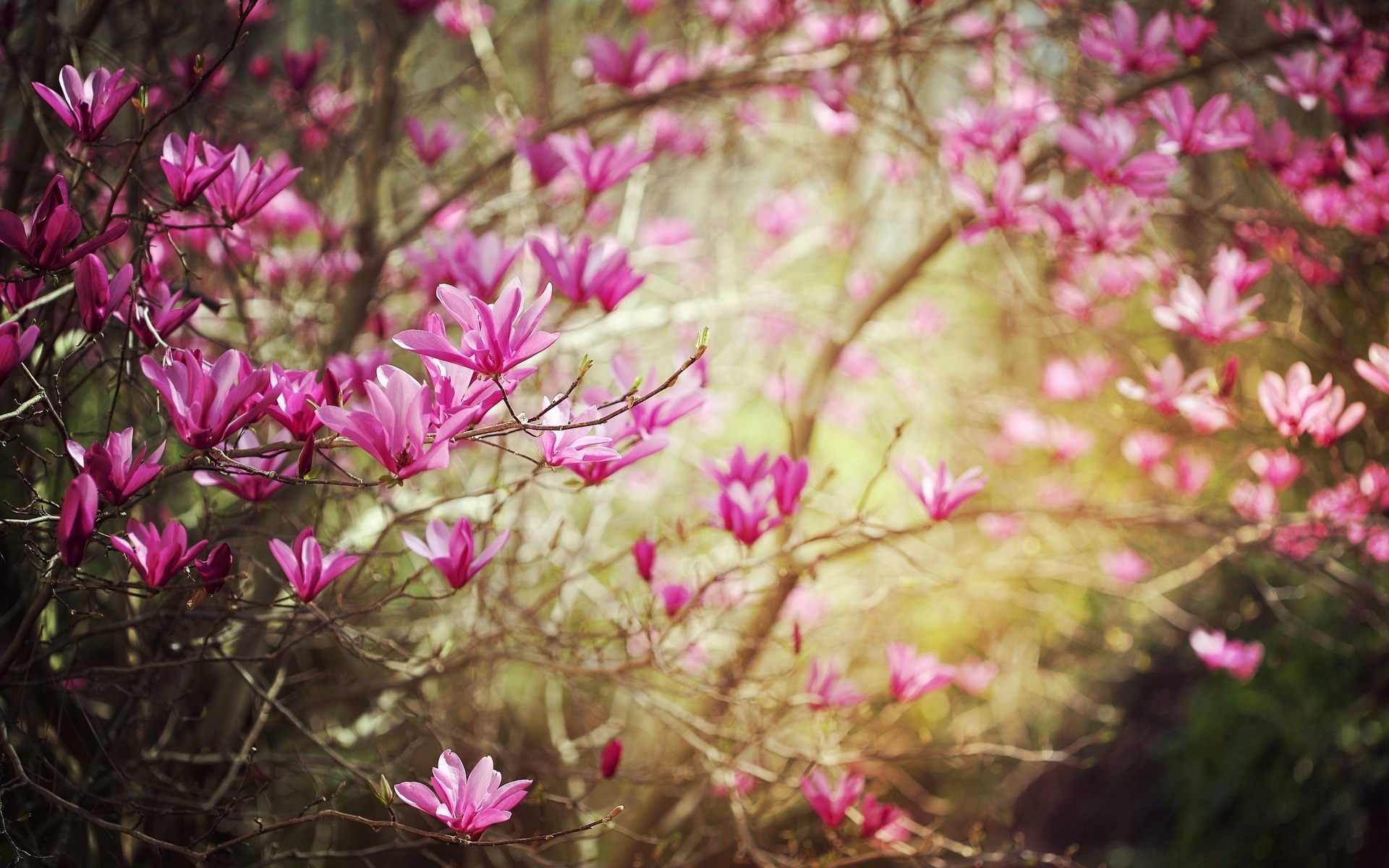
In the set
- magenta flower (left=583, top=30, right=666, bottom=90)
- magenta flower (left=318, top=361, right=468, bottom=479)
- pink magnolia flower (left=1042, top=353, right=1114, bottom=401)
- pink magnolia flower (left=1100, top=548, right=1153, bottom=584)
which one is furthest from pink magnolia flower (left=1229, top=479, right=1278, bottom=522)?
magenta flower (left=318, top=361, right=468, bottom=479)

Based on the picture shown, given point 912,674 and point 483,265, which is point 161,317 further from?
point 912,674

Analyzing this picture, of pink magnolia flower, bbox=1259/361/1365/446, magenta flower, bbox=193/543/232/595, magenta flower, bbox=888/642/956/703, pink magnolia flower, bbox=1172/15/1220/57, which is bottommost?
magenta flower, bbox=888/642/956/703

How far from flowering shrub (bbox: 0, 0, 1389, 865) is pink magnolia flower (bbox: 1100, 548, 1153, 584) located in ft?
0.22

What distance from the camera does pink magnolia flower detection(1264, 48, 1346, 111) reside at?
1561 millimetres

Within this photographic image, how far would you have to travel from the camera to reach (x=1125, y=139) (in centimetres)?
142

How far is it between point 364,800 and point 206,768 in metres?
0.91

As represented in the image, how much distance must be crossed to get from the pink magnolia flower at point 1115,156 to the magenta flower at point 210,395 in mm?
1365

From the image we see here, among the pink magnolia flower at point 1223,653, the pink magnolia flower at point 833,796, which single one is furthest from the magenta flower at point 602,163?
the pink magnolia flower at point 1223,653

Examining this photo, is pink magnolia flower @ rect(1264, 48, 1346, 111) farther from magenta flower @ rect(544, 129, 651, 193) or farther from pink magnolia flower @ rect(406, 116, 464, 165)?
→ pink magnolia flower @ rect(406, 116, 464, 165)

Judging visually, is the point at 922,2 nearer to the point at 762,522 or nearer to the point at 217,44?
the point at 762,522

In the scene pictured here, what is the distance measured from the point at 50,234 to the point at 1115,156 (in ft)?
5.40

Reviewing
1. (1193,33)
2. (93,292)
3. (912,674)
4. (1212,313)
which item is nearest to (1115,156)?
(1212,313)

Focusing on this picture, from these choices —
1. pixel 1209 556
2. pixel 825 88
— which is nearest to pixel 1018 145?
pixel 825 88

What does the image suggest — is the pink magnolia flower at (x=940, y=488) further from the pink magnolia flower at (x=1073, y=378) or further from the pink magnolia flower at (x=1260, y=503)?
the pink magnolia flower at (x=1073, y=378)
